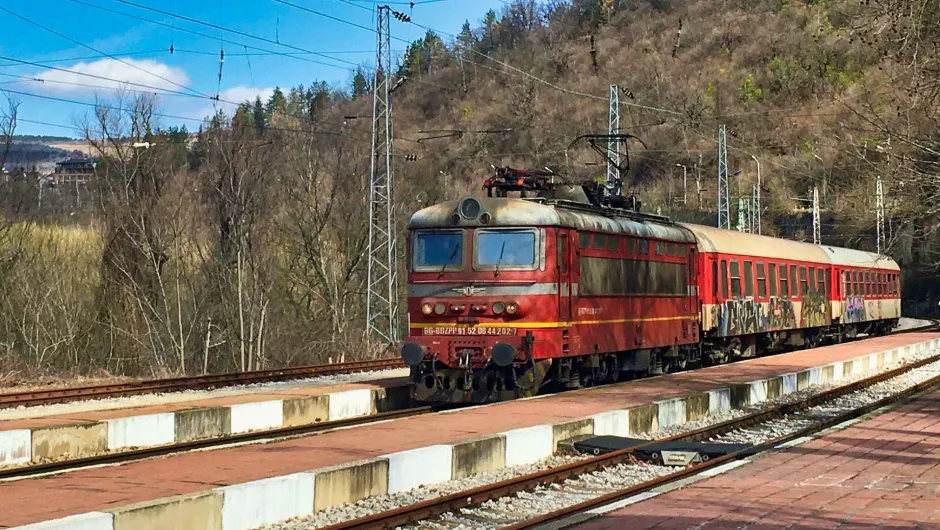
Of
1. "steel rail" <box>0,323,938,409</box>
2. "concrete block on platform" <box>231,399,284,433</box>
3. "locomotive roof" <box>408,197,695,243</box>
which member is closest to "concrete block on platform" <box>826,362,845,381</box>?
"locomotive roof" <box>408,197,695,243</box>

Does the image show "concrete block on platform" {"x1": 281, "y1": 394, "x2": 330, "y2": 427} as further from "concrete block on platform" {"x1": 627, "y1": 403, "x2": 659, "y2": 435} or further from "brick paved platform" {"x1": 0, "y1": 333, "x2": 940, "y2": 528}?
"concrete block on platform" {"x1": 627, "y1": 403, "x2": 659, "y2": 435}

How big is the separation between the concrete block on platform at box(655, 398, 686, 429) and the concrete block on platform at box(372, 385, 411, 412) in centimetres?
522

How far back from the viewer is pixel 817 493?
929 cm

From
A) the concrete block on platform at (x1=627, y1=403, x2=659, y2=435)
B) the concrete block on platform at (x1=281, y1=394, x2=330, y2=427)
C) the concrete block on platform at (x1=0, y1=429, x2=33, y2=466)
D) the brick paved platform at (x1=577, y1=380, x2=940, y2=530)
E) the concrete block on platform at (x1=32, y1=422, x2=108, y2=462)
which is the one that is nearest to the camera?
the brick paved platform at (x1=577, y1=380, x2=940, y2=530)

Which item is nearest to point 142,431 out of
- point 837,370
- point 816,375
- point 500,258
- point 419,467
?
point 419,467

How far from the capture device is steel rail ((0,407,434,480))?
38.0 feet

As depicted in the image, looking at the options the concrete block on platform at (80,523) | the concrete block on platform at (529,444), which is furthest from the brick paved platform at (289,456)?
the concrete block on platform at (80,523)

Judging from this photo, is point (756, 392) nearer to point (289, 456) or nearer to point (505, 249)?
point (505, 249)

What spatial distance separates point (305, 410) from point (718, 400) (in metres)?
6.54

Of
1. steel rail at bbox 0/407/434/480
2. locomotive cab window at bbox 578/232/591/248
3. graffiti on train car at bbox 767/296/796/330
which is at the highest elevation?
locomotive cab window at bbox 578/232/591/248

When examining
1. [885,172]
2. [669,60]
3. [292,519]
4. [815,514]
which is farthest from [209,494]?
[669,60]

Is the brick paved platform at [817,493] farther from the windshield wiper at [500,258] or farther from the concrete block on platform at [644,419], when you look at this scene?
the windshield wiper at [500,258]

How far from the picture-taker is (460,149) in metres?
97.7

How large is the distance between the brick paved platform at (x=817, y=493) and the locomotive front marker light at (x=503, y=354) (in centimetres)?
491
